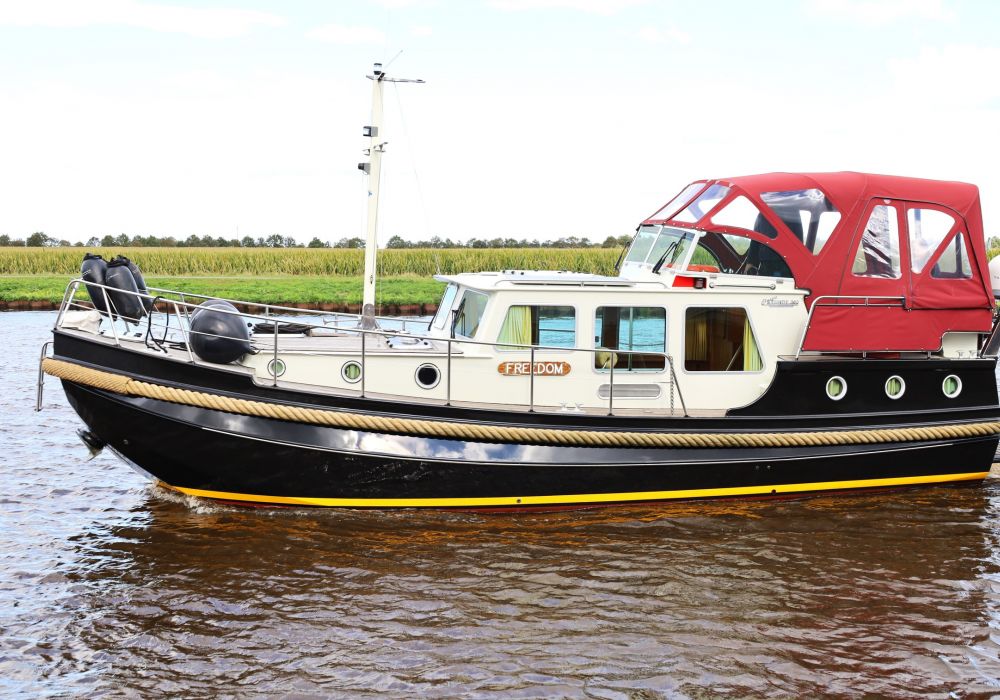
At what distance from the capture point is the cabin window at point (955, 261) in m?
10.6

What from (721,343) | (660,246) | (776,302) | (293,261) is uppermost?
(293,261)

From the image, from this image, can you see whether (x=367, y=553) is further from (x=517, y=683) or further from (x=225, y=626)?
(x=517, y=683)

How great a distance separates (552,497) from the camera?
9.64 meters

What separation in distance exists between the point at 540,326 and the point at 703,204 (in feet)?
9.03

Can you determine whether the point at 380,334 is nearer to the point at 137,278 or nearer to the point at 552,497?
the point at 552,497

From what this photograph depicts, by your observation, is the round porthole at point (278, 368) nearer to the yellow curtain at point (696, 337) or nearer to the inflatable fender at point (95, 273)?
the inflatable fender at point (95, 273)

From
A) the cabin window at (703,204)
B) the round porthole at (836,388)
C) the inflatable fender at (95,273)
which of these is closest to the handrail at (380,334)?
the inflatable fender at (95,273)

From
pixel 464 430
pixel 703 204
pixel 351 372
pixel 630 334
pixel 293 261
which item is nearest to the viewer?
pixel 464 430

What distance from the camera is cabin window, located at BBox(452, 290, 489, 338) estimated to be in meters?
9.84

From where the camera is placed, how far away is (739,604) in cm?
772

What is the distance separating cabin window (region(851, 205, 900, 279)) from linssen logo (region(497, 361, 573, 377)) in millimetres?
3565

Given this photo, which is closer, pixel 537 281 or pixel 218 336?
pixel 218 336

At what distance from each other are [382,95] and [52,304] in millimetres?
27047

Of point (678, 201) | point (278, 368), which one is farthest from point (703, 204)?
point (278, 368)
